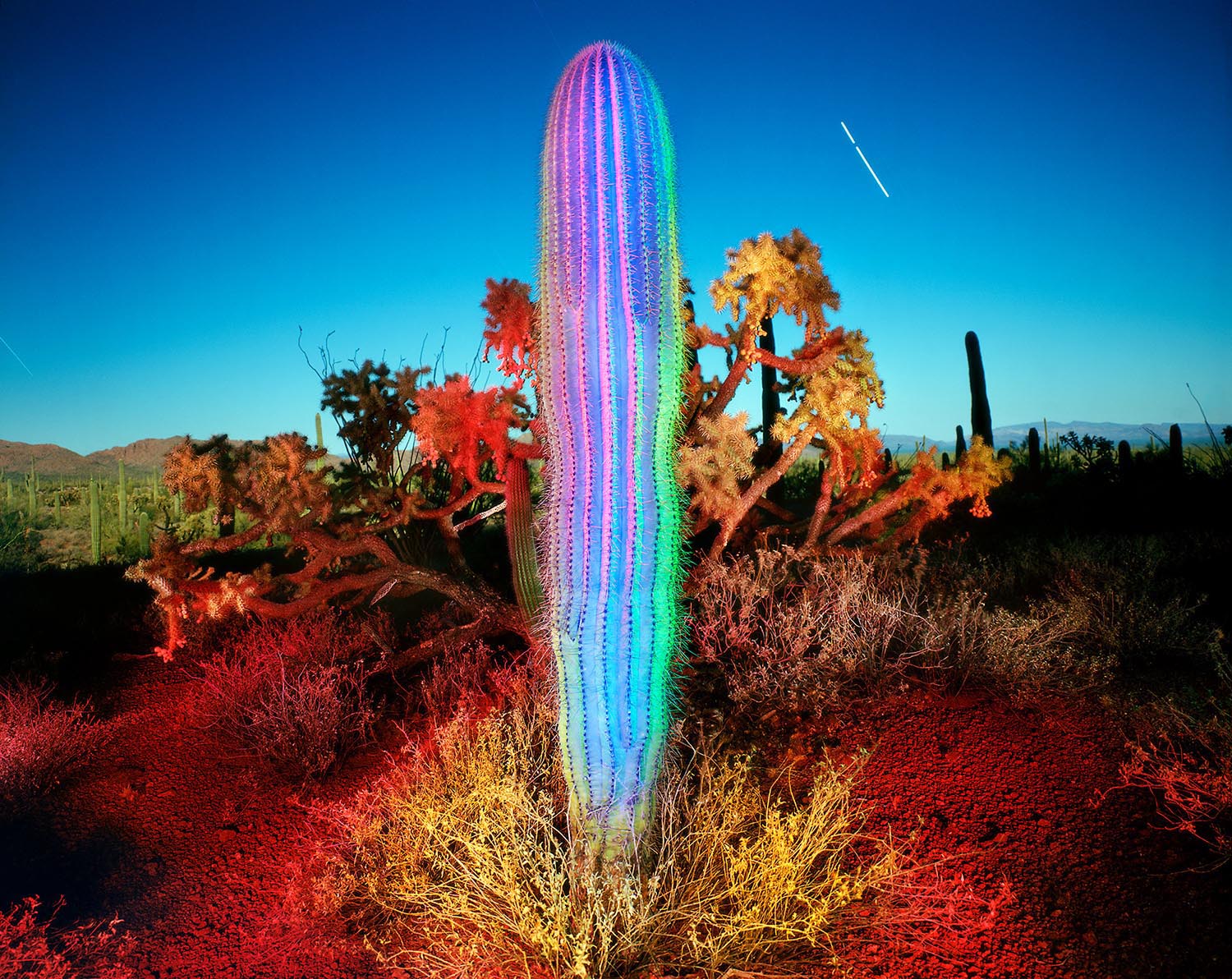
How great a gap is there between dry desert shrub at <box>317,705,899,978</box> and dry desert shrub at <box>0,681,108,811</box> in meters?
1.86

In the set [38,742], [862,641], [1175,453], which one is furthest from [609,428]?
[1175,453]

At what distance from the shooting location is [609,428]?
2662mm

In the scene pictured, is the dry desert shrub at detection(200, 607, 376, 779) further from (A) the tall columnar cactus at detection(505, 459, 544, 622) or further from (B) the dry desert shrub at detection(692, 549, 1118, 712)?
(B) the dry desert shrub at detection(692, 549, 1118, 712)

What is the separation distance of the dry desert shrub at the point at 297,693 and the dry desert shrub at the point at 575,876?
0.79 meters

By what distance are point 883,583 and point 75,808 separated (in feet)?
15.4

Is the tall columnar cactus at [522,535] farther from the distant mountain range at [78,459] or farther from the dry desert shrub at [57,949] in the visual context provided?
the distant mountain range at [78,459]

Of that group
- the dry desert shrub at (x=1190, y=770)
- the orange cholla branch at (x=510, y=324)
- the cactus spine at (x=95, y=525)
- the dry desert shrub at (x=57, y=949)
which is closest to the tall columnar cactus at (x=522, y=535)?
the orange cholla branch at (x=510, y=324)

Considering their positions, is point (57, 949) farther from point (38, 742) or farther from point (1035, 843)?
point (1035, 843)

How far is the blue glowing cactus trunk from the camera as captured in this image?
2.67 m

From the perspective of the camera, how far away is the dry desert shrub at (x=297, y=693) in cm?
408

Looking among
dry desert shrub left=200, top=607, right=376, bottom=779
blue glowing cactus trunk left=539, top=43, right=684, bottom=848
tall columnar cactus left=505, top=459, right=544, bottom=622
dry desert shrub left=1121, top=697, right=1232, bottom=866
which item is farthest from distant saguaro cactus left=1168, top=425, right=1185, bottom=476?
dry desert shrub left=200, top=607, right=376, bottom=779

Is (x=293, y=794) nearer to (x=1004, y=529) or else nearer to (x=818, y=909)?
(x=818, y=909)

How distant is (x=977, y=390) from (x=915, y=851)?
11131mm

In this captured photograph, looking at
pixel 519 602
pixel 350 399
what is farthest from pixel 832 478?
pixel 350 399
